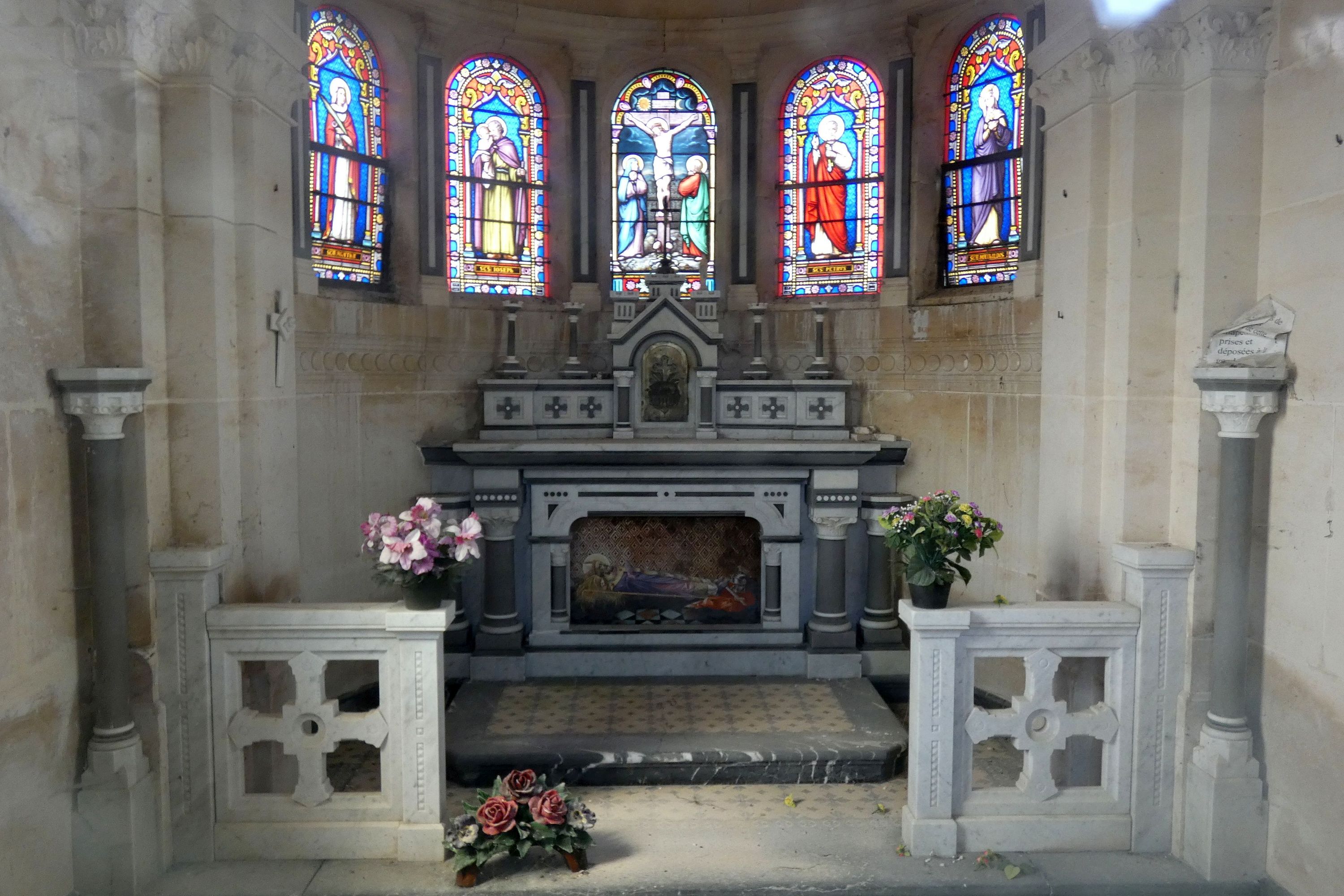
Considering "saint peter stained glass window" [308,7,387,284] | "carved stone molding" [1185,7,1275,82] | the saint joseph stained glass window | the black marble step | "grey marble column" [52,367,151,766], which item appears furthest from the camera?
the saint joseph stained glass window

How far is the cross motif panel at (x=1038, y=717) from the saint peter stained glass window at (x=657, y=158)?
14.1 ft

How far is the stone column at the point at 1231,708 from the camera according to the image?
4.02 metres

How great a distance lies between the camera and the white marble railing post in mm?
4266

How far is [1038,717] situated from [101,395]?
3.81m

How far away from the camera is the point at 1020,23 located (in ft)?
21.5

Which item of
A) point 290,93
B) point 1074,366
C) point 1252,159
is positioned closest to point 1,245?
point 290,93

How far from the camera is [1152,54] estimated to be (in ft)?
14.1

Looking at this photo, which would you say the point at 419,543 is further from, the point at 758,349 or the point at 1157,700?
the point at 758,349

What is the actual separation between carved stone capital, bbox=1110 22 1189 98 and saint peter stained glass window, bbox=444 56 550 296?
4.40 meters

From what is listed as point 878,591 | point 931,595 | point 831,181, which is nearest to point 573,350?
point 831,181

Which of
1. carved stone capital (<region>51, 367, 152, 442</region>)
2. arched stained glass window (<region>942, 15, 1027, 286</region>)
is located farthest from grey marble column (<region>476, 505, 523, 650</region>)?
arched stained glass window (<region>942, 15, 1027, 286</region>)

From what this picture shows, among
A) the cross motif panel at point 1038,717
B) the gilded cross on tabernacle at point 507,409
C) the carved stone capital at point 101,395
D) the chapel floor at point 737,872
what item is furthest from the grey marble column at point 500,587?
the cross motif panel at point 1038,717

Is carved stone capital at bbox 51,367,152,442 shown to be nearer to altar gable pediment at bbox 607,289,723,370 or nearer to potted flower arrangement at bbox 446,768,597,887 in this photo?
potted flower arrangement at bbox 446,768,597,887

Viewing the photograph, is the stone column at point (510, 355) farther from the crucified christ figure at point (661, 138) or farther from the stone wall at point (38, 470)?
the stone wall at point (38, 470)
